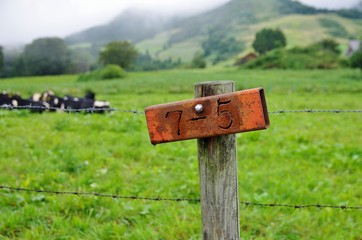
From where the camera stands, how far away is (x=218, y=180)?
216cm

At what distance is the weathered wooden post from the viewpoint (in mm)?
1867

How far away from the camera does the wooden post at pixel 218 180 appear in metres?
2.12

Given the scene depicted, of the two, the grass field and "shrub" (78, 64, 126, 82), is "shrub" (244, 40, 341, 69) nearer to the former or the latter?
"shrub" (78, 64, 126, 82)

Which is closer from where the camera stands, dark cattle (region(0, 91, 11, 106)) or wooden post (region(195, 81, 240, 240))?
wooden post (region(195, 81, 240, 240))

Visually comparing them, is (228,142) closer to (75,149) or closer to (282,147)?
(75,149)

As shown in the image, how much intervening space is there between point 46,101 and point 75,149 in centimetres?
648

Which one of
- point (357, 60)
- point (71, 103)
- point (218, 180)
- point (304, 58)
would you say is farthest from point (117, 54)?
point (218, 180)

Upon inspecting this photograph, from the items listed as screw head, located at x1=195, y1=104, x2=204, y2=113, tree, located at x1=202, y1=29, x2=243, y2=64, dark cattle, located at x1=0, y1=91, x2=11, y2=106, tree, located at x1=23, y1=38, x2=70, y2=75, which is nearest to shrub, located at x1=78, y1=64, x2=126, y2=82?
tree, located at x1=23, y1=38, x2=70, y2=75

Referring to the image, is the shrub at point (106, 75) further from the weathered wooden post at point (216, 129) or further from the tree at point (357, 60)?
the weathered wooden post at point (216, 129)

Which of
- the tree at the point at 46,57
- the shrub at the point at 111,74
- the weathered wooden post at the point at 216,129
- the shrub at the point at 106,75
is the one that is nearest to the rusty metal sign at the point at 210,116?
the weathered wooden post at the point at 216,129

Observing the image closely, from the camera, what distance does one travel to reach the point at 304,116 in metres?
11.4

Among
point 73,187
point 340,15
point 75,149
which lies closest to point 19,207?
point 73,187

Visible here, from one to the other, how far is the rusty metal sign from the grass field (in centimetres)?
194

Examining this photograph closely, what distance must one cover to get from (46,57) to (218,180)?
250ft
